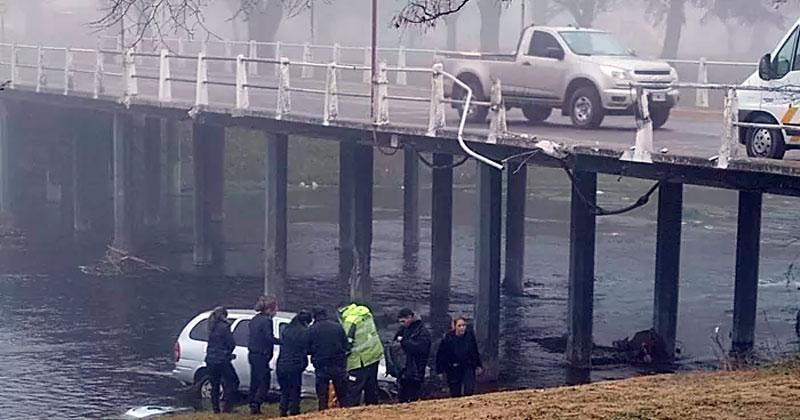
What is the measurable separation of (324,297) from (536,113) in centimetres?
571

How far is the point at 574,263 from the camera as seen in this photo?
61.5 feet

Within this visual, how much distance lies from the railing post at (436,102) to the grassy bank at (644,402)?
721 cm

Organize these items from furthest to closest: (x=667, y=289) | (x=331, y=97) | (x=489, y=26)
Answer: (x=489, y=26)
(x=331, y=97)
(x=667, y=289)

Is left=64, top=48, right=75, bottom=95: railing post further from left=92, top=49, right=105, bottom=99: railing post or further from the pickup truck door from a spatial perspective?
the pickup truck door

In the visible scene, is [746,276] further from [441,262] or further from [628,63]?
[441,262]

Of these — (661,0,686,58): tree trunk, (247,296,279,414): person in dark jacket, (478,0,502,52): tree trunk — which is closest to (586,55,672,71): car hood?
(247,296,279,414): person in dark jacket

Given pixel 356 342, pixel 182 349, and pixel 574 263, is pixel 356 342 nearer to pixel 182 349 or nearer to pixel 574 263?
pixel 182 349

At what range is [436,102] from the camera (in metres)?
19.5

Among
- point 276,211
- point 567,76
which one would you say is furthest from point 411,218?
point 567,76

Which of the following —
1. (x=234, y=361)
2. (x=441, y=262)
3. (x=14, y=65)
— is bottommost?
(x=234, y=361)

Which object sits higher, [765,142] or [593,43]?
[593,43]

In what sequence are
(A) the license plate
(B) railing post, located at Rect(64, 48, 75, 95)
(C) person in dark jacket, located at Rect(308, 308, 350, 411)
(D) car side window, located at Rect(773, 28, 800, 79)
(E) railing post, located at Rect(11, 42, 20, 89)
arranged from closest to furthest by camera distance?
(C) person in dark jacket, located at Rect(308, 308, 350, 411) < (D) car side window, located at Rect(773, 28, 800, 79) < (A) the license plate < (B) railing post, located at Rect(64, 48, 75, 95) < (E) railing post, located at Rect(11, 42, 20, 89)

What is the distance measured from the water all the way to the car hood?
13.9 feet

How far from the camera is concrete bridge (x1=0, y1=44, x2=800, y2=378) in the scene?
1809 cm
